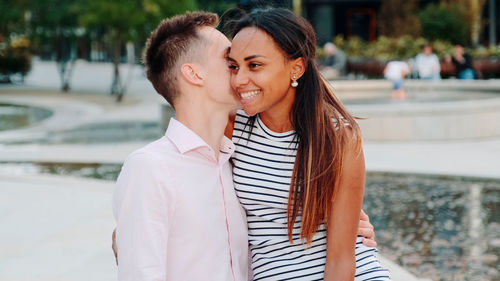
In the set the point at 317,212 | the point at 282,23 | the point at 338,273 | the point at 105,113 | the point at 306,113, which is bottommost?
the point at 105,113

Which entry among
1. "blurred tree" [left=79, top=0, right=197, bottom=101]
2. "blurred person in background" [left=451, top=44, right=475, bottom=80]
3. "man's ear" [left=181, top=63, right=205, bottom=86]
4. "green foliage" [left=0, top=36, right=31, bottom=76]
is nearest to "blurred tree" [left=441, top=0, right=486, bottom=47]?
"blurred person in background" [left=451, top=44, right=475, bottom=80]

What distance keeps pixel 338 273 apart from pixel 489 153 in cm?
1038

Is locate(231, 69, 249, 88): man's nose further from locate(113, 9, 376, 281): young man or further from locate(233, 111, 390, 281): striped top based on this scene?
locate(233, 111, 390, 281): striped top

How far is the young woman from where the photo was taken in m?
2.60

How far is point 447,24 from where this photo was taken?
33.8 meters

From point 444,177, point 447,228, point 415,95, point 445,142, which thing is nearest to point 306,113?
point 447,228

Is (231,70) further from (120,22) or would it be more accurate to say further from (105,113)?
(120,22)

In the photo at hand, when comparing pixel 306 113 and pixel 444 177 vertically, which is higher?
pixel 306 113

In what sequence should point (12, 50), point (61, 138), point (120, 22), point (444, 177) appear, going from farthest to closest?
point (12, 50), point (120, 22), point (61, 138), point (444, 177)

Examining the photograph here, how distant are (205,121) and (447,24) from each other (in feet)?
107

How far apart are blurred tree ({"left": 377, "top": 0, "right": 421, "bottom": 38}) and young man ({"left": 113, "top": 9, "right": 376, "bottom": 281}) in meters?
31.8

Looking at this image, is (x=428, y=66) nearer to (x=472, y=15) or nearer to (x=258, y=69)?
(x=472, y=15)

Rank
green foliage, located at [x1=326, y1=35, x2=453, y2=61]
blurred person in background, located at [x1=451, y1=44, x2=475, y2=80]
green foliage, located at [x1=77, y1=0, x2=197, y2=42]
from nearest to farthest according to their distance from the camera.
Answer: blurred person in background, located at [x1=451, y1=44, x2=475, y2=80] → green foliage, located at [x1=77, y1=0, x2=197, y2=42] → green foliage, located at [x1=326, y1=35, x2=453, y2=61]

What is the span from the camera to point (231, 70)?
8.73 ft
